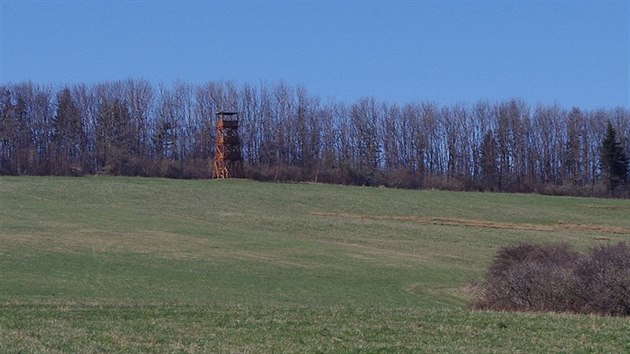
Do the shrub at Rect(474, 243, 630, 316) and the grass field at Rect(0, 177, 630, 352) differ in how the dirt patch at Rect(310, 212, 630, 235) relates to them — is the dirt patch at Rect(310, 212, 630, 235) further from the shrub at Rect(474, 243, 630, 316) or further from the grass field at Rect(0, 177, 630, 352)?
the shrub at Rect(474, 243, 630, 316)

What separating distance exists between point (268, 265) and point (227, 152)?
170 feet

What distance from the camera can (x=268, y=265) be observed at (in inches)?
1459

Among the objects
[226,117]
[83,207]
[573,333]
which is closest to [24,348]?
[573,333]

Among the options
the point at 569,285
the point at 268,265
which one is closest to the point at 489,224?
the point at 268,265

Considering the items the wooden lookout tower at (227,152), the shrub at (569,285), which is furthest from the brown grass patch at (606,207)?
the shrub at (569,285)

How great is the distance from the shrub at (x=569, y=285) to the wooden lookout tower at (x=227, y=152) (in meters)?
63.3

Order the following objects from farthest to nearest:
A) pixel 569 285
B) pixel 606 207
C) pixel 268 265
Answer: pixel 606 207 → pixel 268 265 → pixel 569 285

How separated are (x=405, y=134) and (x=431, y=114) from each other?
4.44m

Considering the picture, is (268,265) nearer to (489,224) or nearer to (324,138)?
(489,224)

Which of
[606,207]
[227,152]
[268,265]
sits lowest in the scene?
[268,265]

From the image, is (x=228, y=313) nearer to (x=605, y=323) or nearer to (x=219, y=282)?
(x=605, y=323)

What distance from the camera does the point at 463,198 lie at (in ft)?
240

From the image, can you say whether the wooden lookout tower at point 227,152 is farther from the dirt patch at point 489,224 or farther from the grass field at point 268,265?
the dirt patch at point 489,224

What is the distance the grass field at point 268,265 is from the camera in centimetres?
1503
